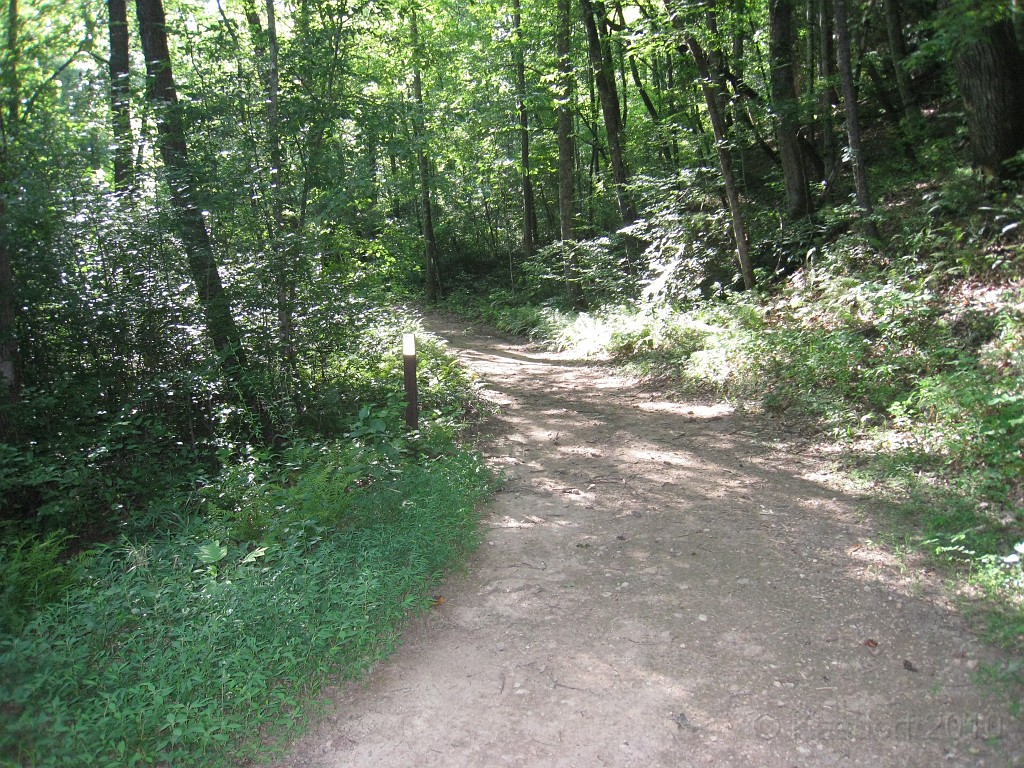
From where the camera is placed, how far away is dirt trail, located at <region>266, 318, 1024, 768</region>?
3.20 meters

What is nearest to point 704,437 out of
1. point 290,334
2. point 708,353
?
point 708,353

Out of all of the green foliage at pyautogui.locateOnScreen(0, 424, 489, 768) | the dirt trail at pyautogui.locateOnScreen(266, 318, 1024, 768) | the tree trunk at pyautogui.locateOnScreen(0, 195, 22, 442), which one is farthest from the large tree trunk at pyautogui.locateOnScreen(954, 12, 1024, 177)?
the tree trunk at pyautogui.locateOnScreen(0, 195, 22, 442)

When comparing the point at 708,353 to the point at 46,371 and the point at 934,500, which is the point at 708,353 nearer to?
the point at 934,500

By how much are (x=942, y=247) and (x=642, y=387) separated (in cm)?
443

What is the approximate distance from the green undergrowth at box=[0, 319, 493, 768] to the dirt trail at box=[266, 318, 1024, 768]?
0.97ft

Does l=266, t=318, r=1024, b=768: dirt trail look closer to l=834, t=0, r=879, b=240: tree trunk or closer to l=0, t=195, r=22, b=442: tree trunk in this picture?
l=0, t=195, r=22, b=442: tree trunk

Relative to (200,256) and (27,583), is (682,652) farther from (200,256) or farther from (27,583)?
(200,256)

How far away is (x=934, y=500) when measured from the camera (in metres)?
5.25

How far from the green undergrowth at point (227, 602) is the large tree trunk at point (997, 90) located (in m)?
7.84

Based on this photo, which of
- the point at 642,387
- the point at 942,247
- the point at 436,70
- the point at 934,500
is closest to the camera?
the point at 934,500

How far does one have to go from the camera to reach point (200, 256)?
720 centimetres

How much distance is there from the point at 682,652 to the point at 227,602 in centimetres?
275

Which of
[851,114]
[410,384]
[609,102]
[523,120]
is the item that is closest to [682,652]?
[410,384]

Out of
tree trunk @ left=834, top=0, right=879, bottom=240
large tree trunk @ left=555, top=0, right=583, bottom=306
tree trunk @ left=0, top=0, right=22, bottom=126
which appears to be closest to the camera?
tree trunk @ left=0, top=0, right=22, bottom=126
